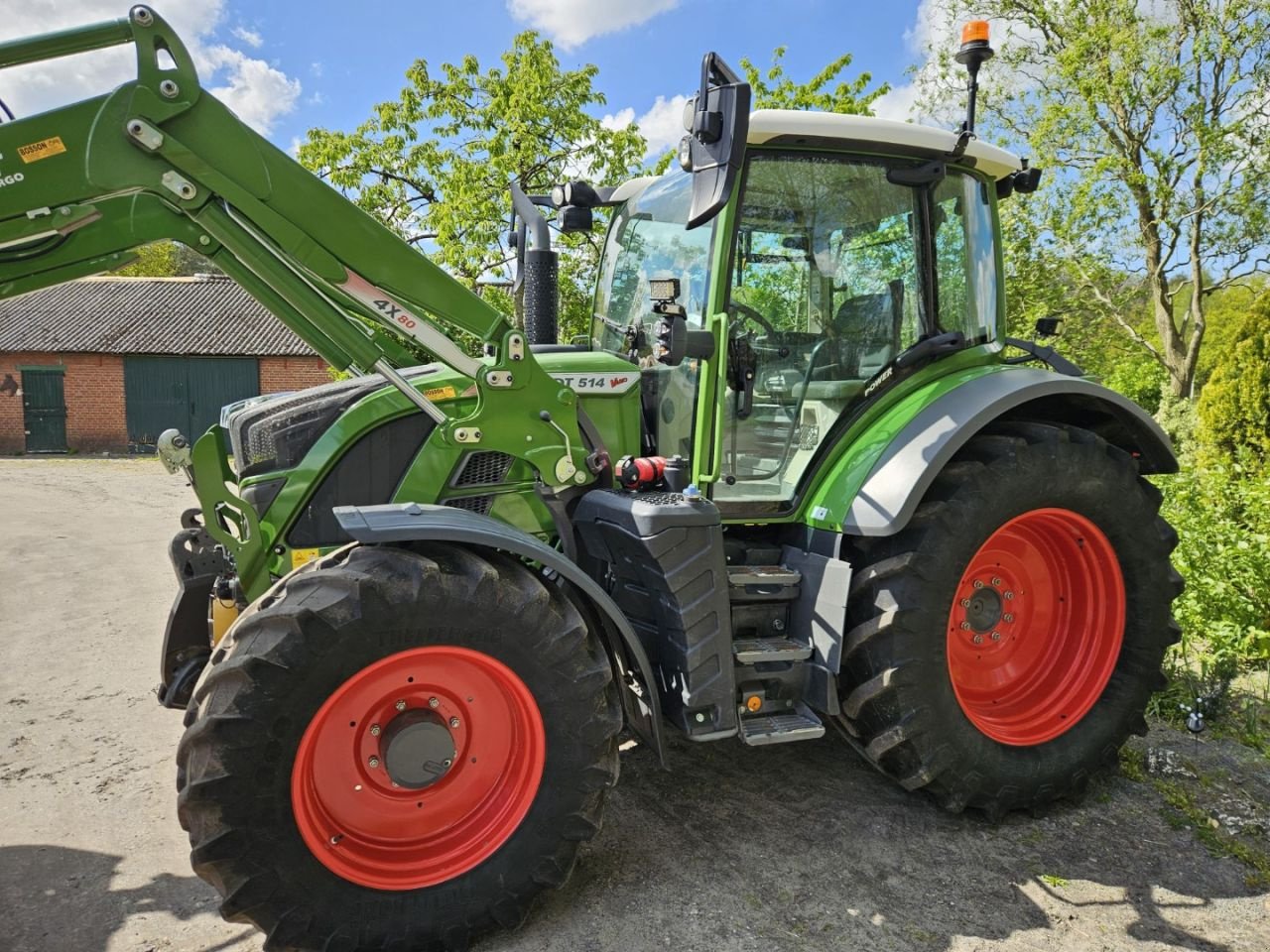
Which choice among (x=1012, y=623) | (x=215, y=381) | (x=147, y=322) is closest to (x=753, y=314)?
(x=1012, y=623)

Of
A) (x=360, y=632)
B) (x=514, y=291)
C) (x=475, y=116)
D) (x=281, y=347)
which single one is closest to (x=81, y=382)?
(x=281, y=347)

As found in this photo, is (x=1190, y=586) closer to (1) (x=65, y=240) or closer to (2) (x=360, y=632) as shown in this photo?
(2) (x=360, y=632)

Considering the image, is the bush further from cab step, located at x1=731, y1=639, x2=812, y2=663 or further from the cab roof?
cab step, located at x1=731, y1=639, x2=812, y2=663

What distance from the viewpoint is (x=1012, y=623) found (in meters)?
3.69

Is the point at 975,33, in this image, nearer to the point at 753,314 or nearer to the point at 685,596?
the point at 753,314

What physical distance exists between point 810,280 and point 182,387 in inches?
1013

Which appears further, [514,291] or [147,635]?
[147,635]

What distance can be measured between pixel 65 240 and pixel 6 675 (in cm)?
351

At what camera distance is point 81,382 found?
993 inches

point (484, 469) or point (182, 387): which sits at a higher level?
point (182, 387)

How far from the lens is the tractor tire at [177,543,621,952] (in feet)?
7.79

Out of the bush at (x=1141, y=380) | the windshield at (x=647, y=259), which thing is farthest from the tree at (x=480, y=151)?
the bush at (x=1141, y=380)

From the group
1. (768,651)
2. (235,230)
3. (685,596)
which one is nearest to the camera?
(235,230)

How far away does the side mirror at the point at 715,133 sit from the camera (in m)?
2.61
